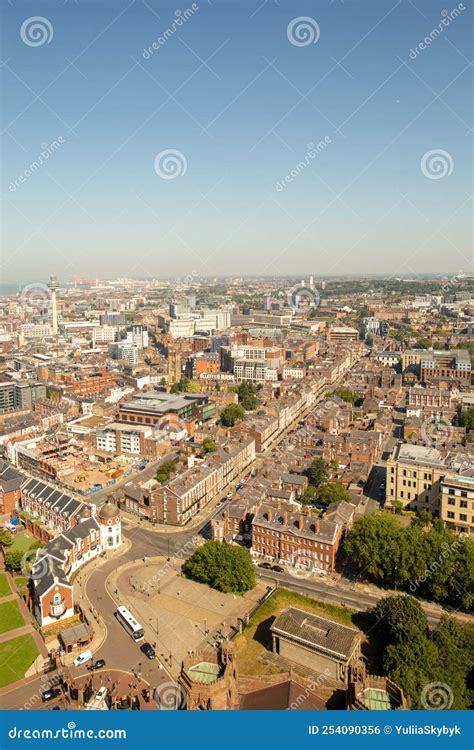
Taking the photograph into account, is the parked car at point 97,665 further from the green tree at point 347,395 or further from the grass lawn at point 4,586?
the green tree at point 347,395

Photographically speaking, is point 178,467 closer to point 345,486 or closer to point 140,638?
point 345,486

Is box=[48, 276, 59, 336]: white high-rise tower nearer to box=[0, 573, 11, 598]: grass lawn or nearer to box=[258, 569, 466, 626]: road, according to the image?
box=[0, 573, 11, 598]: grass lawn

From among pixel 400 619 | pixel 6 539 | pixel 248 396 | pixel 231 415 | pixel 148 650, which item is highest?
pixel 248 396

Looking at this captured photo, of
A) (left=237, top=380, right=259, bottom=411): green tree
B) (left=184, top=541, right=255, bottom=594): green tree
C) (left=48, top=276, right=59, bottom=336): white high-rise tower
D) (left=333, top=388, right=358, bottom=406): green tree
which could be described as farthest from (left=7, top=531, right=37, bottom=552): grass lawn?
(left=48, top=276, right=59, bottom=336): white high-rise tower

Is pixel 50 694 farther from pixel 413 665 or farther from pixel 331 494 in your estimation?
pixel 331 494

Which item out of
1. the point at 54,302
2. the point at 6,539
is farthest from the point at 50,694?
the point at 54,302

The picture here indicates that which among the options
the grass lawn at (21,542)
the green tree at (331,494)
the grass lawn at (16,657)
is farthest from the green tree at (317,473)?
the grass lawn at (16,657)

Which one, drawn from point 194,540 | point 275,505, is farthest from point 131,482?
point 275,505
